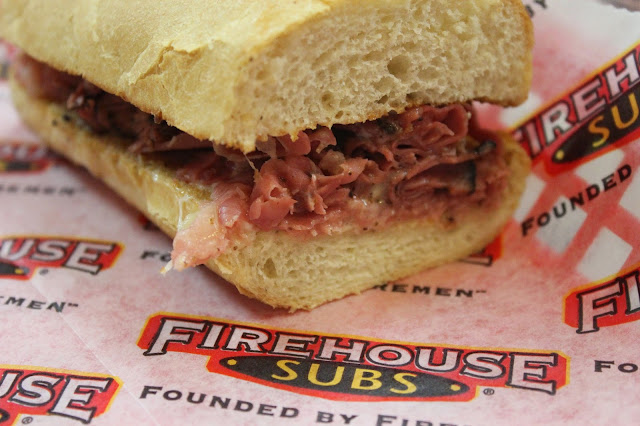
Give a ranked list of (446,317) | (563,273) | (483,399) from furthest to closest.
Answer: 1. (563,273)
2. (446,317)
3. (483,399)

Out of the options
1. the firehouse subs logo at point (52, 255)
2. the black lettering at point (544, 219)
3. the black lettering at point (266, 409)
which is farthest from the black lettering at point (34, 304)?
the black lettering at point (544, 219)

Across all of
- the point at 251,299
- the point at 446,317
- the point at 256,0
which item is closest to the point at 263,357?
the point at 251,299

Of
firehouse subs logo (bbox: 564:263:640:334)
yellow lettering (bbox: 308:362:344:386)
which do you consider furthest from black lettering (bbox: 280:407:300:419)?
firehouse subs logo (bbox: 564:263:640:334)

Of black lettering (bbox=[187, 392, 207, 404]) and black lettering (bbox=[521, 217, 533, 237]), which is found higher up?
black lettering (bbox=[521, 217, 533, 237])

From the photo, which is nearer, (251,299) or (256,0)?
(256,0)

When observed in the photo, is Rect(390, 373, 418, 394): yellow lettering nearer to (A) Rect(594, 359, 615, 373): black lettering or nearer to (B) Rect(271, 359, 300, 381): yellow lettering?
(B) Rect(271, 359, 300, 381): yellow lettering

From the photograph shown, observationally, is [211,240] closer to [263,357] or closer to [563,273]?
[263,357]

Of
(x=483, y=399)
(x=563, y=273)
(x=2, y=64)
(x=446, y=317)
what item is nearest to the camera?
(x=483, y=399)
